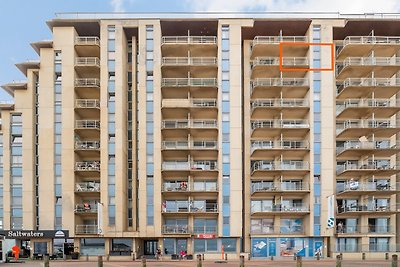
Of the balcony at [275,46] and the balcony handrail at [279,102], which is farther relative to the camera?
the balcony handrail at [279,102]

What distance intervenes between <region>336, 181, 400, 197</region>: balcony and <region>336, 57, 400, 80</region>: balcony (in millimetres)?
13696

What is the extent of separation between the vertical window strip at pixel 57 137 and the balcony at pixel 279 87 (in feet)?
79.4

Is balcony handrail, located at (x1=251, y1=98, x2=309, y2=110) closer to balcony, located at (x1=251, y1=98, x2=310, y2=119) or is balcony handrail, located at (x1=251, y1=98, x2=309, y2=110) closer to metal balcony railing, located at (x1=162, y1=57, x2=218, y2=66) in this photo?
balcony, located at (x1=251, y1=98, x2=310, y2=119)

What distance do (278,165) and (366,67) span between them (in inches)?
639

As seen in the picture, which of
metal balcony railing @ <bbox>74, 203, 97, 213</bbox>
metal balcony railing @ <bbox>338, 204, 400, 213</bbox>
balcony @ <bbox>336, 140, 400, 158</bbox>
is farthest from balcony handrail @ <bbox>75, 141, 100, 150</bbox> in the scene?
metal balcony railing @ <bbox>338, 204, 400, 213</bbox>

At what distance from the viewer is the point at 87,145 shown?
56719 millimetres

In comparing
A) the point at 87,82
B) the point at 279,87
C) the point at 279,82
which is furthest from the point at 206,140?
the point at 87,82

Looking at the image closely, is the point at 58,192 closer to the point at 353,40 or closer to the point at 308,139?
the point at 308,139

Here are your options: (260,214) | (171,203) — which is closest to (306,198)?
(260,214)

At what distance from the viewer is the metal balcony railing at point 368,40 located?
5451 centimetres

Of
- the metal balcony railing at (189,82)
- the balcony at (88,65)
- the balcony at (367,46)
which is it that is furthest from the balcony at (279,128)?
the balcony at (88,65)

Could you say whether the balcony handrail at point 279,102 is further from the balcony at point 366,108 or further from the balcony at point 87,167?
the balcony at point 87,167

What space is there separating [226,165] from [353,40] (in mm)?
22617

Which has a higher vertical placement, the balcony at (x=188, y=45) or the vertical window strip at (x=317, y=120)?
the balcony at (x=188, y=45)
